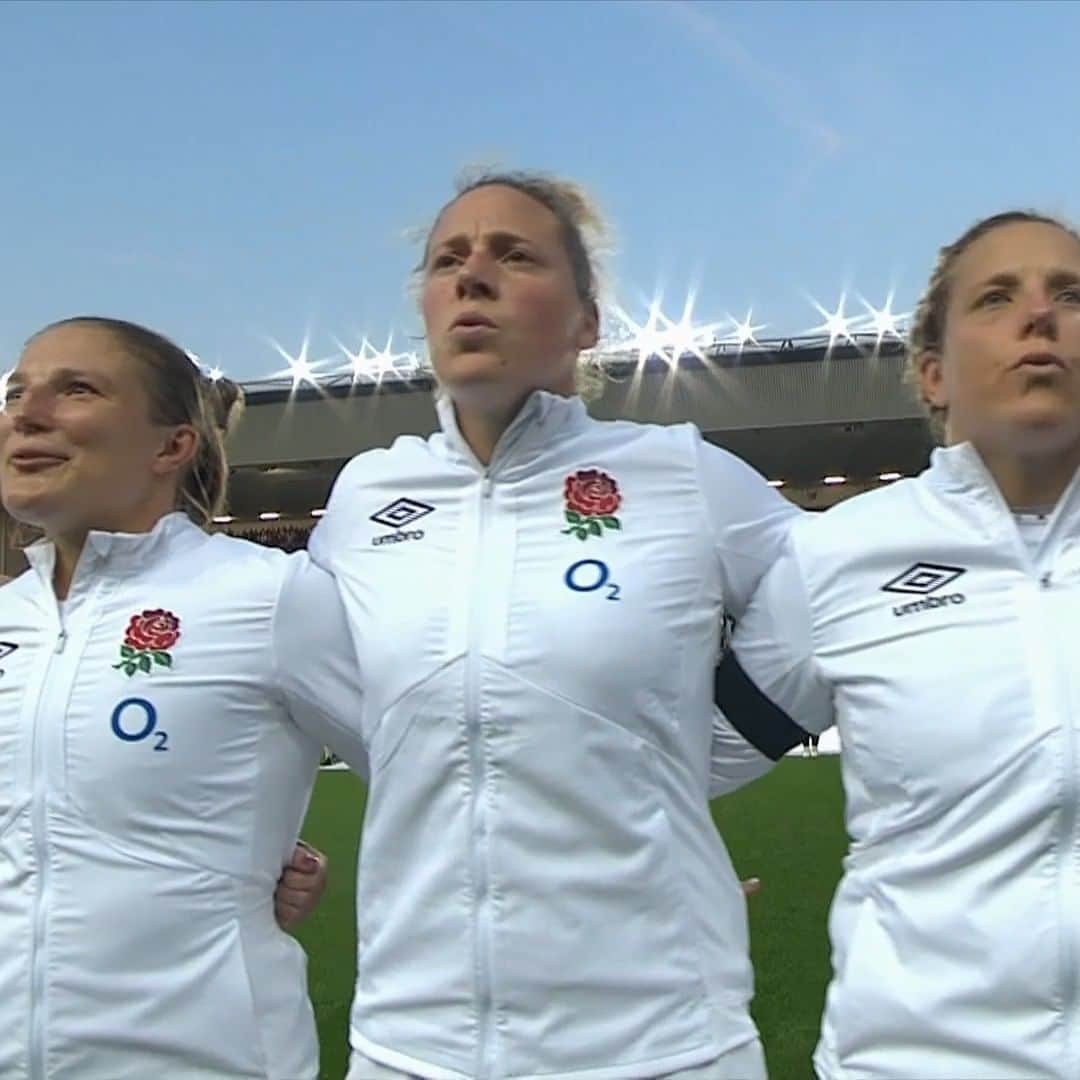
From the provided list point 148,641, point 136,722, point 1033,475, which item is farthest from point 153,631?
point 1033,475

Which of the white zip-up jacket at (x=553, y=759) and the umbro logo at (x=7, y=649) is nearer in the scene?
the white zip-up jacket at (x=553, y=759)

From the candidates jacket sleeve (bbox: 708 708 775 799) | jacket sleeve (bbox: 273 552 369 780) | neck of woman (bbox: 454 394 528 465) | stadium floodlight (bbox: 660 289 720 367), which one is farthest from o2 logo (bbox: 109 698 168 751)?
stadium floodlight (bbox: 660 289 720 367)

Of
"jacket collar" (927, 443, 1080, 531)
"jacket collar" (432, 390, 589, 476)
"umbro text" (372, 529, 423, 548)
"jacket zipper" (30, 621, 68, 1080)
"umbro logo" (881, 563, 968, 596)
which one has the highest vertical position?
"jacket collar" (432, 390, 589, 476)

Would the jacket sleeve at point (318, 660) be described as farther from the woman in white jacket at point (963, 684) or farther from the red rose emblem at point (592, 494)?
the woman in white jacket at point (963, 684)

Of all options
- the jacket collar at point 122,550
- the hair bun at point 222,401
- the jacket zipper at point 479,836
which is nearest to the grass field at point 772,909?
the hair bun at point 222,401

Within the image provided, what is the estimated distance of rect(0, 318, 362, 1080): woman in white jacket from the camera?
7.77ft

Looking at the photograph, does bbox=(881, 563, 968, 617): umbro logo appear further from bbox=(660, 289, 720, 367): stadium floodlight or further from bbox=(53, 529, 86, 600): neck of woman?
bbox=(660, 289, 720, 367): stadium floodlight

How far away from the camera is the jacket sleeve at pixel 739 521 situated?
2.39 m

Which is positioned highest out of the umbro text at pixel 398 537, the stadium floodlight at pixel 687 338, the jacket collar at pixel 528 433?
the stadium floodlight at pixel 687 338

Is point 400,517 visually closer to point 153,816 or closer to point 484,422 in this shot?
point 484,422

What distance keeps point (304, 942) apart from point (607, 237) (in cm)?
541

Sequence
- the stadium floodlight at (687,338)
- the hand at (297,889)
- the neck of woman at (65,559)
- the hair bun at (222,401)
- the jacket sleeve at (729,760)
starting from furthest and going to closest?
the stadium floodlight at (687,338), the hair bun at (222,401), the neck of woman at (65,559), the hand at (297,889), the jacket sleeve at (729,760)

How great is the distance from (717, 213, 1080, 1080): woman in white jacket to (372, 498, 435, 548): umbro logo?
602 millimetres

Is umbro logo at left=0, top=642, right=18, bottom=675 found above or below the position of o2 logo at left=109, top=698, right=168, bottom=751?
above
